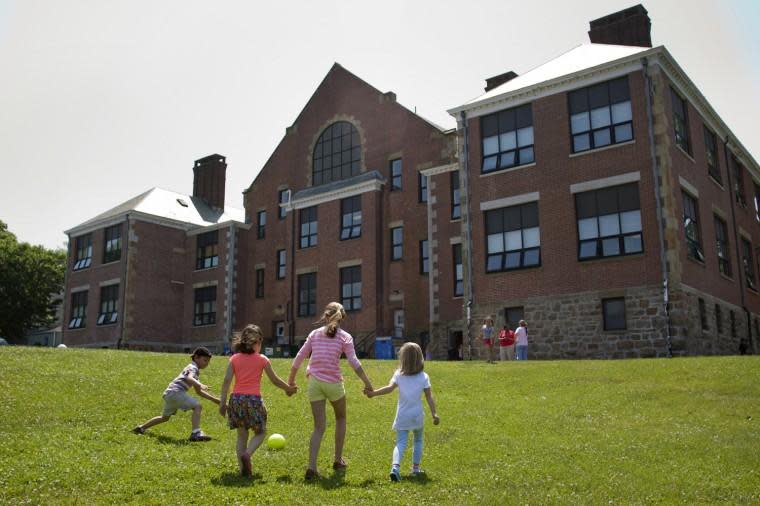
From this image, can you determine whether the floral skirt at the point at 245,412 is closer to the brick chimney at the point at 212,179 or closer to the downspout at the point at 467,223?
the downspout at the point at 467,223

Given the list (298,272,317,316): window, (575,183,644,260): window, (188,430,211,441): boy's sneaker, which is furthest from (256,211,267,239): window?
(188,430,211,441): boy's sneaker

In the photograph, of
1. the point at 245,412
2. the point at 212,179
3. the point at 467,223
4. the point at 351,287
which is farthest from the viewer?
the point at 212,179

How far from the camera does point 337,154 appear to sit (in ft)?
131

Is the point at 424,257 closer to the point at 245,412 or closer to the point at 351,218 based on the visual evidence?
A: the point at 351,218

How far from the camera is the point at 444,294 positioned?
105ft

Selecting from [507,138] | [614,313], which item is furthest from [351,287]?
[614,313]

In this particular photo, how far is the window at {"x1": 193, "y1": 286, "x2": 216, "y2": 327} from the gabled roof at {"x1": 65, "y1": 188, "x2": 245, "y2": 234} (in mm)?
4306

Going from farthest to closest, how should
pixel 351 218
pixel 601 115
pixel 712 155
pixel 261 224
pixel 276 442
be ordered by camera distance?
1. pixel 261 224
2. pixel 351 218
3. pixel 712 155
4. pixel 601 115
5. pixel 276 442

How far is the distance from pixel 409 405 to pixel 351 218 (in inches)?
1130

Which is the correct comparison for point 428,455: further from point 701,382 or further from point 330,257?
point 330,257

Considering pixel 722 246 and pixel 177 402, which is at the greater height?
pixel 722 246

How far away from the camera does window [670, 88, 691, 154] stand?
1024 inches

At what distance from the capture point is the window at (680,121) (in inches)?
1024

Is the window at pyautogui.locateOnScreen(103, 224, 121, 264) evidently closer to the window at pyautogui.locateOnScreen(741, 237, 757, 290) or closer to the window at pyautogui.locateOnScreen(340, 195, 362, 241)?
the window at pyautogui.locateOnScreen(340, 195, 362, 241)
